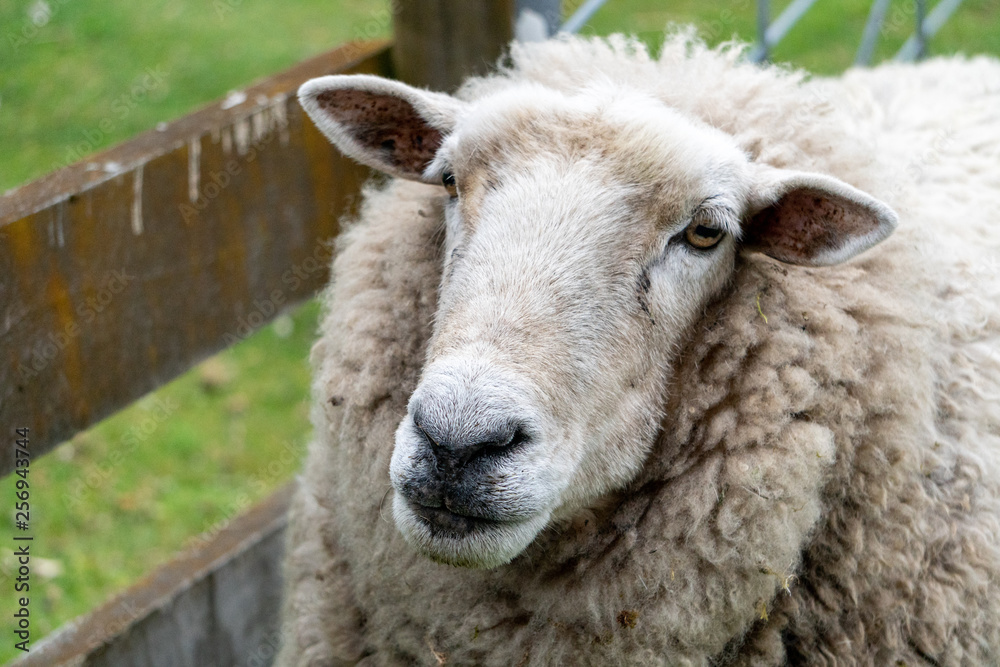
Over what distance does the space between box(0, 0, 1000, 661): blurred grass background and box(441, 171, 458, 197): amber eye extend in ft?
4.43

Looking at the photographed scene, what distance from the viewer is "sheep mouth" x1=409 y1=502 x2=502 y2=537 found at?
1.90 metres

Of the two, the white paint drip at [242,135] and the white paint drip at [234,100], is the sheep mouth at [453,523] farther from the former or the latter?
the white paint drip at [234,100]

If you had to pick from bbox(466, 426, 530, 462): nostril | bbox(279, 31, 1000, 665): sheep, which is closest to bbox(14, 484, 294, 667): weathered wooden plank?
bbox(279, 31, 1000, 665): sheep

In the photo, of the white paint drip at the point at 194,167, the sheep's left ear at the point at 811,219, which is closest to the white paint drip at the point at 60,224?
the white paint drip at the point at 194,167

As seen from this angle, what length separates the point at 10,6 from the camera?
7180mm

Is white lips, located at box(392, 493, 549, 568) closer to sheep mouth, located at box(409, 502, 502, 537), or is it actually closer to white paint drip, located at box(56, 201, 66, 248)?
sheep mouth, located at box(409, 502, 502, 537)

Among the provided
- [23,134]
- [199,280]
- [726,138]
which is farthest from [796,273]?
[23,134]

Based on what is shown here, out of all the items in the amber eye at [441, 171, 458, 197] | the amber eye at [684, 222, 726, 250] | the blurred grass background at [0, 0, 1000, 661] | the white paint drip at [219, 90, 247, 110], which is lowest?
the blurred grass background at [0, 0, 1000, 661]

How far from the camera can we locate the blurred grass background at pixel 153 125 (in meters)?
4.46

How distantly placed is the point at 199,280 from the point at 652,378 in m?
1.46

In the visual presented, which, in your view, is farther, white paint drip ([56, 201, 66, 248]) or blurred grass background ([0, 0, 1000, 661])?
blurred grass background ([0, 0, 1000, 661])

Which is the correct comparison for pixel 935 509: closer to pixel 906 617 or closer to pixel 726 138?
pixel 906 617

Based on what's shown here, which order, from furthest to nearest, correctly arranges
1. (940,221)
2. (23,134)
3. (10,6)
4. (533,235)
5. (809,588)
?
(10,6) → (23,134) → (940,221) → (809,588) → (533,235)

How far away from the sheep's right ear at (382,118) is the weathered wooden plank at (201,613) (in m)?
1.60
